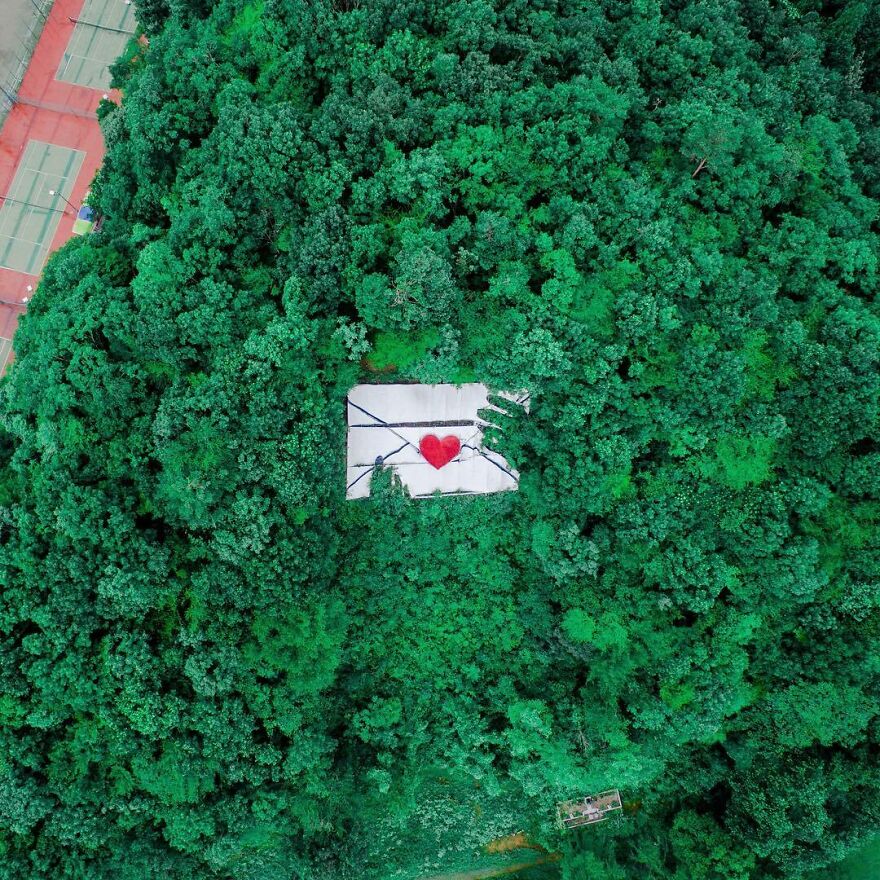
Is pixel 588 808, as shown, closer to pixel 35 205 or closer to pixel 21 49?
pixel 35 205

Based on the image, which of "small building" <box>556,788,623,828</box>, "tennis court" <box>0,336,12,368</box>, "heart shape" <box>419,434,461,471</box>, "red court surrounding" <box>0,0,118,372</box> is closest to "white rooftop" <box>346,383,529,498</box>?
"heart shape" <box>419,434,461,471</box>

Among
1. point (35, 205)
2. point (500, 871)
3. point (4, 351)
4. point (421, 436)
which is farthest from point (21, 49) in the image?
point (500, 871)

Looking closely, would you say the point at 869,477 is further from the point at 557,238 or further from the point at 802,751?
the point at 557,238

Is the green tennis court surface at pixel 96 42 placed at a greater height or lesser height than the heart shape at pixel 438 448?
greater

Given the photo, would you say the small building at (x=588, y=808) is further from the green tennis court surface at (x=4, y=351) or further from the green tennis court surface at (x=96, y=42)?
the green tennis court surface at (x=96, y=42)

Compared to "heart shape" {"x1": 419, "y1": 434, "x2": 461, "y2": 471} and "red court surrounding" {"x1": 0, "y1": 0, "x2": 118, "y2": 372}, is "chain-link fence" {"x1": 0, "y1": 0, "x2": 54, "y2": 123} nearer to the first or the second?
"red court surrounding" {"x1": 0, "y1": 0, "x2": 118, "y2": 372}

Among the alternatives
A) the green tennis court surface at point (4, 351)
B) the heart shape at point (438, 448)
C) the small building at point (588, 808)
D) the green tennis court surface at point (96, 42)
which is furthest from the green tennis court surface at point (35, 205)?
the small building at point (588, 808)
